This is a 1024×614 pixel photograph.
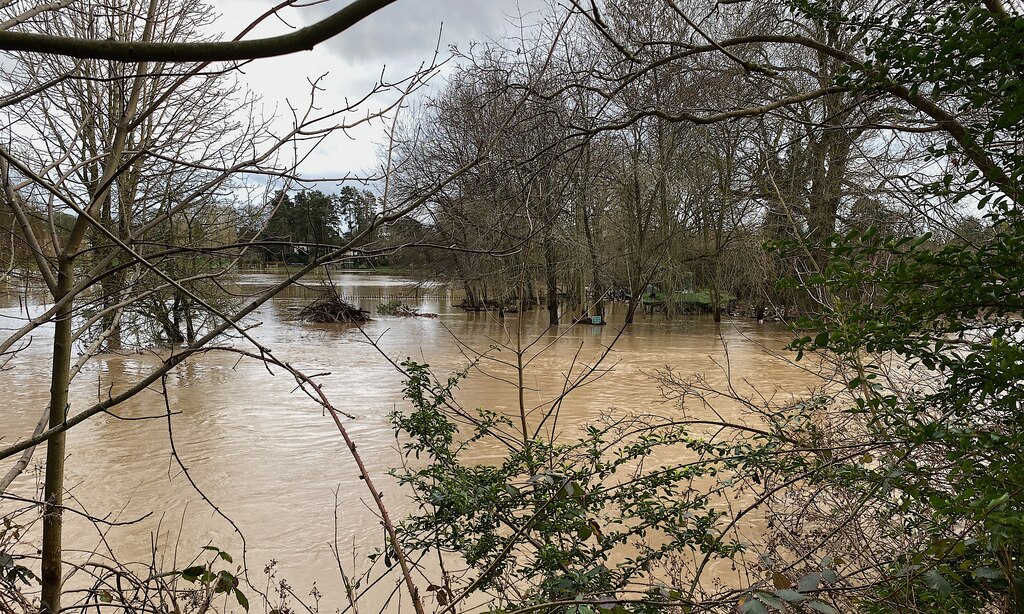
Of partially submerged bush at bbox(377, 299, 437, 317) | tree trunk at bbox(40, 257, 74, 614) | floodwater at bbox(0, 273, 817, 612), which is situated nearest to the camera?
tree trunk at bbox(40, 257, 74, 614)

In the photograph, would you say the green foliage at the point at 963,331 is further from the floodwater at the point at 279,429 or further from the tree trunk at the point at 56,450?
the tree trunk at the point at 56,450

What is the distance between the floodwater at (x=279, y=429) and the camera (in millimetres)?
5324

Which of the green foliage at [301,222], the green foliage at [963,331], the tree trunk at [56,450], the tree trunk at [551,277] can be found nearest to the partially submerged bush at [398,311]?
the tree trunk at [551,277]

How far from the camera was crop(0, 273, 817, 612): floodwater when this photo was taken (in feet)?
17.5

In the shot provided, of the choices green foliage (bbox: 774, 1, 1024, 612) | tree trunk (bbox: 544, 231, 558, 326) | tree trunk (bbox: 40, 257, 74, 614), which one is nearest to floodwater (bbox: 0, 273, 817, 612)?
tree trunk (bbox: 40, 257, 74, 614)

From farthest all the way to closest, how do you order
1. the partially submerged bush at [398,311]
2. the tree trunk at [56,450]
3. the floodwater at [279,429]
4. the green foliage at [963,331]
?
the partially submerged bush at [398,311]
the floodwater at [279,429]
the tree trunk at [56,450]
the green foliage at [963,331]

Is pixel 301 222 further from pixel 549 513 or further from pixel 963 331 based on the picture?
pixel 963 331

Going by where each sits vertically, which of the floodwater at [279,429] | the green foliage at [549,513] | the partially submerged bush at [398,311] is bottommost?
the floodwater at [279,429]

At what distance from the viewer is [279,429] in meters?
9.18

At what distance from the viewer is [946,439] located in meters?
1.58

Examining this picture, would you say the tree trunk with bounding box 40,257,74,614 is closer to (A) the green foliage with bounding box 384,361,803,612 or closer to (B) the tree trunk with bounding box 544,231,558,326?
(A) the green foliage with bounding box 384,361,803,612

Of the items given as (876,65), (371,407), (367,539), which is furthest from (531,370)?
(876,65)

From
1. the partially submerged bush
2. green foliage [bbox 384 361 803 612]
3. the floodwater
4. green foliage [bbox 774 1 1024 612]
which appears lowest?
the floodwater

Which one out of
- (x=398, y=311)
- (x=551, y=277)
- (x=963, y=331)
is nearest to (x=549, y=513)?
(x=963, y=331)
